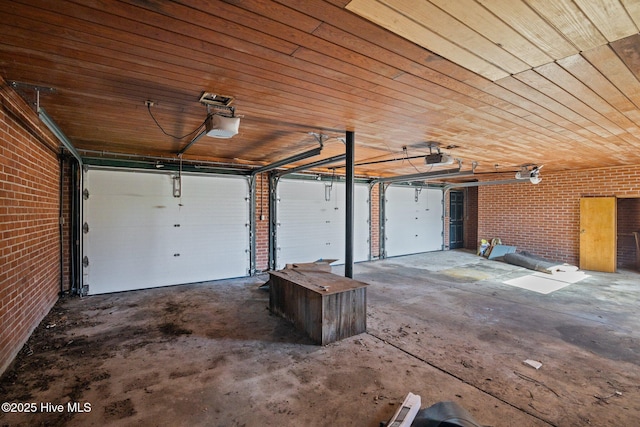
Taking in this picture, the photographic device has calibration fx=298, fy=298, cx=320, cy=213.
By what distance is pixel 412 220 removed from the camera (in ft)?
32.0

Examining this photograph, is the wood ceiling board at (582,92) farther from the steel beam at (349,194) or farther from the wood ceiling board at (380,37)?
the steel beam at (349,194)

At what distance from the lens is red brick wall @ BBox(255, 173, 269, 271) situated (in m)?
6.80

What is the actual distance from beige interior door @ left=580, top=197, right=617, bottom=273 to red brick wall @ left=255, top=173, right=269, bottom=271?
7.67 meters

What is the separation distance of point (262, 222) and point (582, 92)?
5.73m

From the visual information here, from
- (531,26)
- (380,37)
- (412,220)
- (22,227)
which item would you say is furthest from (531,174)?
(22,227)

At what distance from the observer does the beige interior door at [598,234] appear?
6.91 meters

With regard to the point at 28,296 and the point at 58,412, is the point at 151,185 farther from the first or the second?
the point at 58,412

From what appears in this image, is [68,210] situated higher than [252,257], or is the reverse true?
[68,210]

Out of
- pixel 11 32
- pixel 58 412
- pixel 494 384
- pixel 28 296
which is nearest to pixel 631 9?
pixel 494 384

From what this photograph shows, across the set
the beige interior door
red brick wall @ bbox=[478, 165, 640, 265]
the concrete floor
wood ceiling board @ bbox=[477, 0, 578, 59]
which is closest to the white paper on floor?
the beige interior door

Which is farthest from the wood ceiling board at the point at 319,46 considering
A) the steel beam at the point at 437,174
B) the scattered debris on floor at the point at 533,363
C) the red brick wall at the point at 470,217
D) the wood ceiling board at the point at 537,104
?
the red brick wall at the point at 470,217

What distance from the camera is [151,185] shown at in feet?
18.6

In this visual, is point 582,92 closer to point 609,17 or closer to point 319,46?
point 609,17

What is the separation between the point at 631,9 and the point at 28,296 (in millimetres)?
5533
